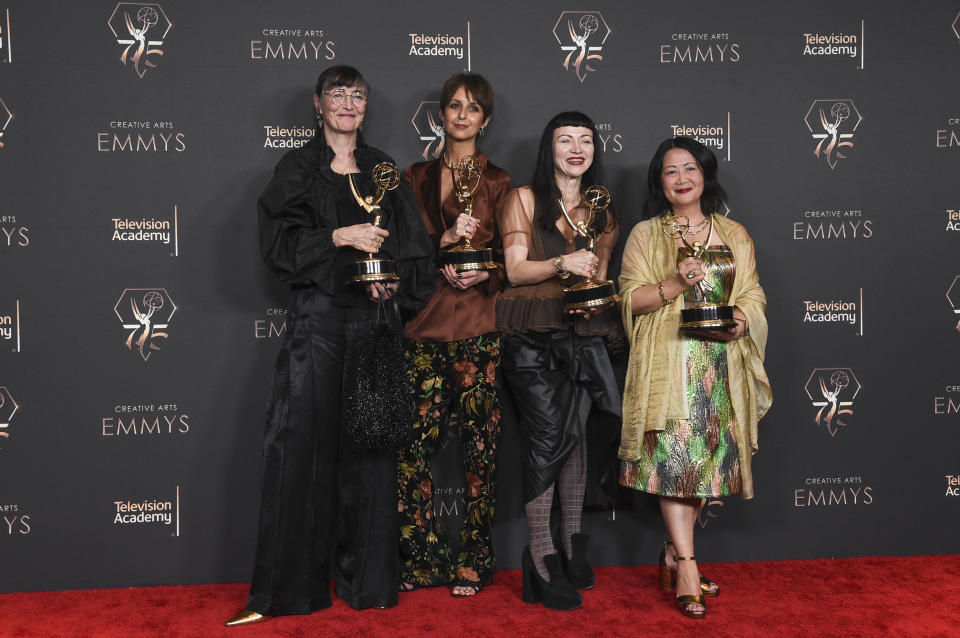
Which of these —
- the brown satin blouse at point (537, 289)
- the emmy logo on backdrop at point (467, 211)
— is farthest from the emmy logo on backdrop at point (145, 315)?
the brown satin blouse at point (537, 289)

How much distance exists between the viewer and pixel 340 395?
133 inches

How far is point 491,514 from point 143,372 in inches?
68.2

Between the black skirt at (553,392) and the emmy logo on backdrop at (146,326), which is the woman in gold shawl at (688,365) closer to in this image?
the black skirt at (553,392)

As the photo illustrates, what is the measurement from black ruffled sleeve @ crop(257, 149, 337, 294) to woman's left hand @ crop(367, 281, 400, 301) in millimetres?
178

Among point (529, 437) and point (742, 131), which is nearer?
point (529, 437)

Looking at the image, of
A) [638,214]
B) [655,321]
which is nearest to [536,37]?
[638,214]

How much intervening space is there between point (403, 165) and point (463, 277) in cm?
78

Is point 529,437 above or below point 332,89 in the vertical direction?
below

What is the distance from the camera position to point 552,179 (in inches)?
137

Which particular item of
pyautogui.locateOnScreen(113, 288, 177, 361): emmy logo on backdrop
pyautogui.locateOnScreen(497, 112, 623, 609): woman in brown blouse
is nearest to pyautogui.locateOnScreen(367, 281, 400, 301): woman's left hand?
pyautogui.locateOnScreen(497, 112, 623, 609): woman in brown blouse

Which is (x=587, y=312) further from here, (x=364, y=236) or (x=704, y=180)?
(x=364, y=236)

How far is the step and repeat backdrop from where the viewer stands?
3.71 m

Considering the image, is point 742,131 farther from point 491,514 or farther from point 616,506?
point 491,514

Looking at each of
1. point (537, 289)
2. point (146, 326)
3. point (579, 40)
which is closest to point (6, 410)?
point (146, 326)
